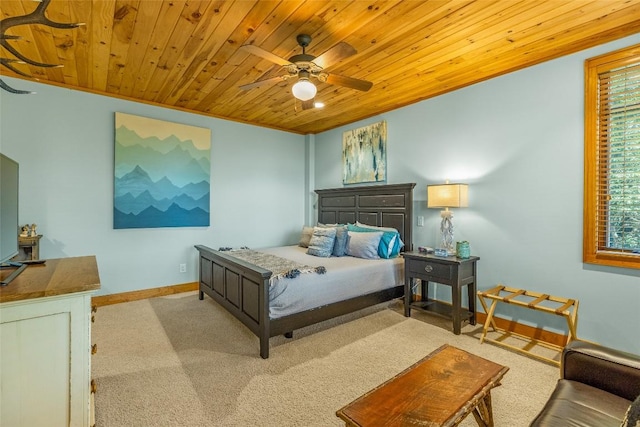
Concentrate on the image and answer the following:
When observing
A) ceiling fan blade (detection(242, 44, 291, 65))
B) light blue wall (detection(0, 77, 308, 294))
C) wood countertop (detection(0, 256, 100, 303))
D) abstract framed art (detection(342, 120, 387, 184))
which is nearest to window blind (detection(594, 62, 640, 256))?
abstract framed art (detection(342, 120, 387, 184))

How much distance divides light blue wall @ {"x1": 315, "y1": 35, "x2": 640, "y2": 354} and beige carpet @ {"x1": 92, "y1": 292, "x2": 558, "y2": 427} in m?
0.73

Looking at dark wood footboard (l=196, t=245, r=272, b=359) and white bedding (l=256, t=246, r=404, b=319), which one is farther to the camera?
white bedding (l=256, t=246, r=404, b=319)

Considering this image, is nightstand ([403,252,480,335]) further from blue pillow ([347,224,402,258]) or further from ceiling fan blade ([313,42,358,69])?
ceiling fan blade ([313,42,358,69])

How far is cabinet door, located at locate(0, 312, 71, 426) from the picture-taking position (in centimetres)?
129

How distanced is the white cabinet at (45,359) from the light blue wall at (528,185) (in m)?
3.53

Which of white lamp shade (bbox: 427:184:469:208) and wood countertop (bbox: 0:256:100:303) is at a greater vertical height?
white lamp shade (bbox: 427:184:469:208)

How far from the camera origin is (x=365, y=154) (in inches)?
187

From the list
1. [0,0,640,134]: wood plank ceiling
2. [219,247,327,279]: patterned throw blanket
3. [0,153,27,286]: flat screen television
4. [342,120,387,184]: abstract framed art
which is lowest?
[219,247,327,279]: patterned throw blanket

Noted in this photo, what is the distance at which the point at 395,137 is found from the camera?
432 centimetres

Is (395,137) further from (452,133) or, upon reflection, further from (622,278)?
(622,278)

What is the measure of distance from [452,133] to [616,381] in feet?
9.39

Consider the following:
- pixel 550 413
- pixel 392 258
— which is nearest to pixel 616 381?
pixel 550 413

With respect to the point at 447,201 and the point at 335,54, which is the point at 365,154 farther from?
the point at 335,54

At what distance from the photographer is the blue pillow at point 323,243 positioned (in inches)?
150
